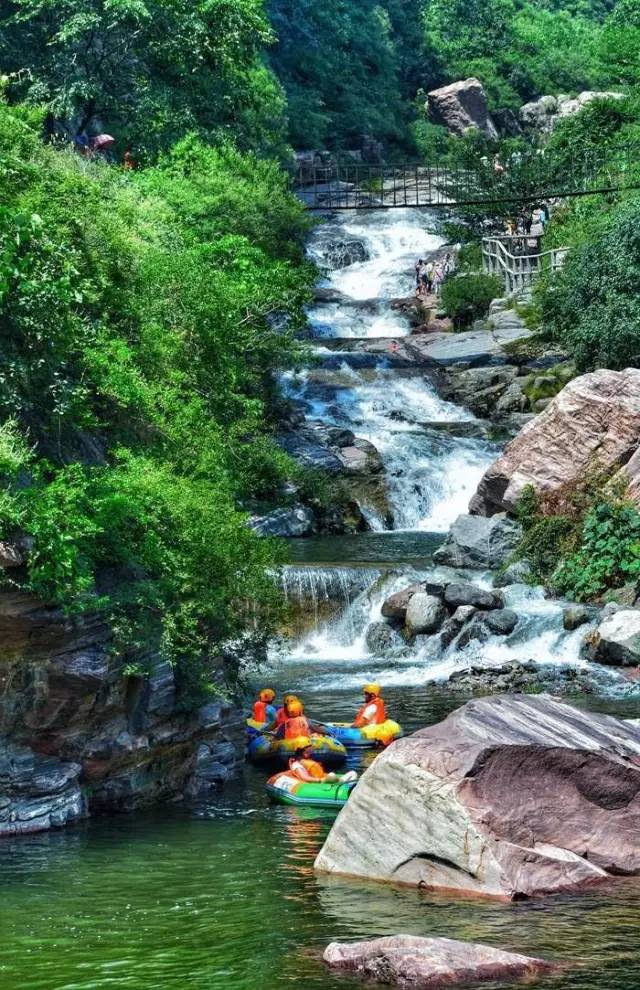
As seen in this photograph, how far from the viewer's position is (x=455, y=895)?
43.6ft

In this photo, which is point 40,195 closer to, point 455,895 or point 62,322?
point 62,322

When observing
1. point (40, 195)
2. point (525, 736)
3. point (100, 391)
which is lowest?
point (525, 736)

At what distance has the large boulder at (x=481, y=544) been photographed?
29.6 m

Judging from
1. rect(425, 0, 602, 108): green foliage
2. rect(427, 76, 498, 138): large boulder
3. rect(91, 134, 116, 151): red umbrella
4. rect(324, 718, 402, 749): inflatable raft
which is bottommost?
rect(324, 718, 402, 749): inflatable raft

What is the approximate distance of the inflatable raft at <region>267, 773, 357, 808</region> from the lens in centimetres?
1753

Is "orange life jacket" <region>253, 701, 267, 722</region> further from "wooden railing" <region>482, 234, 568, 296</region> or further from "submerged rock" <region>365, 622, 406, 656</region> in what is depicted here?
"wooden railing" <region>482, 234, 568, 296</region>

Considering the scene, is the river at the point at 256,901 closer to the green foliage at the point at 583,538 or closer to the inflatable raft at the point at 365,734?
the inflatable raft at the point at 365,734

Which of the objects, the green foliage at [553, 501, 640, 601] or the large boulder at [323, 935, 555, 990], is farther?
the green foliage at [553, 501, 640, 601]

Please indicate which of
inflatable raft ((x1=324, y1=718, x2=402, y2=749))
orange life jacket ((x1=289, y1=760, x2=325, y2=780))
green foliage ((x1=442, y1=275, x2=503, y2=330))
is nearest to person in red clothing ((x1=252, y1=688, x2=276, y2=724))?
inflatable raft ((x1=324, y1=718, x2=402, y2=749))

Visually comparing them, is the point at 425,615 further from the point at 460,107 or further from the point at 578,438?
the point at 460,107

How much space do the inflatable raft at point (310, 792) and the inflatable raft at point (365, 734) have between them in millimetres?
2272

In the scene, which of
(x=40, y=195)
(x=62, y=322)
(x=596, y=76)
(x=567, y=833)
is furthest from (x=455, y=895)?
(x=596, y=76)

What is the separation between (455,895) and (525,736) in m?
1.60

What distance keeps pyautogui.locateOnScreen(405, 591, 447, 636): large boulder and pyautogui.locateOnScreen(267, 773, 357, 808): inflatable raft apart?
9.19 metres
